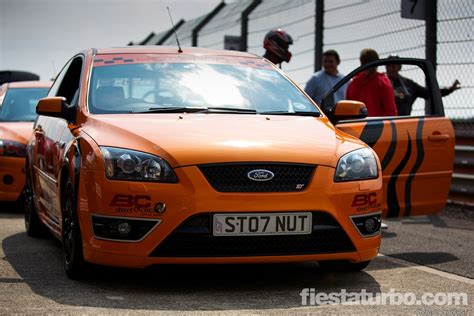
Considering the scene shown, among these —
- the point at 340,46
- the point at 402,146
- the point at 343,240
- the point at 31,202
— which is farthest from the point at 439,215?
the point at 343,240

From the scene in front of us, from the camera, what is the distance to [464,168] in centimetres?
1140

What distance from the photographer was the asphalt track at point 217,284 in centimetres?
527

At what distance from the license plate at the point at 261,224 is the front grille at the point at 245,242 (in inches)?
1.3

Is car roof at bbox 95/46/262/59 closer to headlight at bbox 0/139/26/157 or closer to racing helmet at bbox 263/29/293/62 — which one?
racing helmet at bbox 263/29/293/62

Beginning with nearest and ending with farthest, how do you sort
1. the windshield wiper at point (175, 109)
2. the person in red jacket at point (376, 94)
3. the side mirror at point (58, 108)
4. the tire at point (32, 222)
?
the windshield wiper at point (175, 109) → the side mirror at point (58, 108) → the tire at point (32, 222) → the person in red jacket at point (376, 94)

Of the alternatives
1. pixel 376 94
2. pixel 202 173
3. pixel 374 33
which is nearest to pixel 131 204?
pixel 202 173

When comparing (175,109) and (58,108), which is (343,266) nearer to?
(175,109)

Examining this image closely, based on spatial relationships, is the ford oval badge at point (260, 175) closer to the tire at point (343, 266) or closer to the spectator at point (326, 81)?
the tire at point (343, 266)

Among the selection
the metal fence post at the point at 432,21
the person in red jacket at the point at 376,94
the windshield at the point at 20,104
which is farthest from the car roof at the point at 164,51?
the metal fence post at the point at 432,21

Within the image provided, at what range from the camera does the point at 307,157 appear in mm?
5836

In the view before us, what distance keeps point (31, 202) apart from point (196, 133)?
2.82 metres

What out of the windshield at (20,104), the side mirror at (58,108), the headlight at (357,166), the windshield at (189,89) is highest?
the windshield at (189,89)

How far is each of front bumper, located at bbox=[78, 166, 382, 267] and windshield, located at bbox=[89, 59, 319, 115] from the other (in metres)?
0.94

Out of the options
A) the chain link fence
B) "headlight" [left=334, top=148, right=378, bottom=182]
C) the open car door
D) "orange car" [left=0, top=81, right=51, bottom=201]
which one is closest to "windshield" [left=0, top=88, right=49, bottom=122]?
"orange car" [left=0, top=81, right=51, bottom=201]
